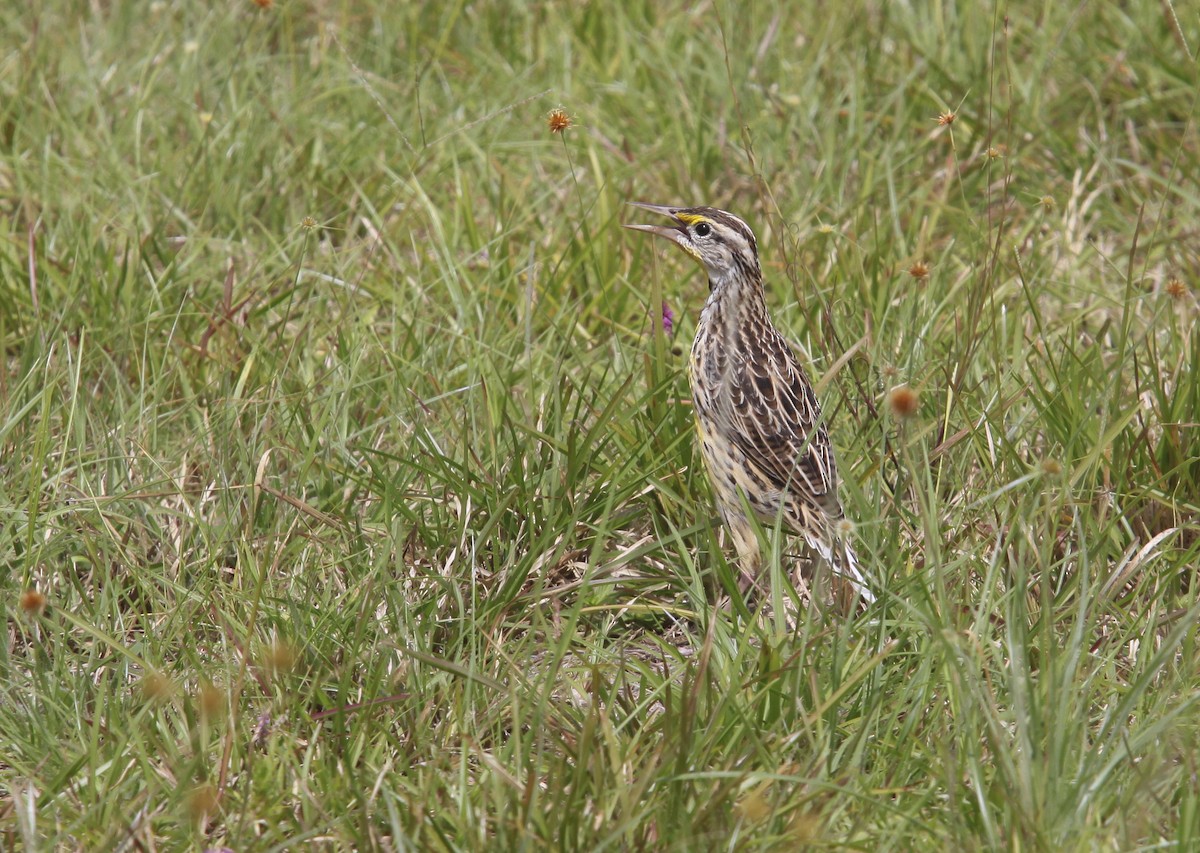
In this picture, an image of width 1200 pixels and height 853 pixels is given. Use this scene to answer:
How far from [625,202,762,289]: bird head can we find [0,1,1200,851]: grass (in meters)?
0.18

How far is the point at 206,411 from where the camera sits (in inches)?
210

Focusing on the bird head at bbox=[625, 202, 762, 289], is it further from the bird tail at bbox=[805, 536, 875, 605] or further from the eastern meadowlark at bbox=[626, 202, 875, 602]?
the bird tail at bbox=[805, 536, 875, 605]

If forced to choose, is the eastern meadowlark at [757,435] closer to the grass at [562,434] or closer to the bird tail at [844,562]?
the bird tail at [844,562]

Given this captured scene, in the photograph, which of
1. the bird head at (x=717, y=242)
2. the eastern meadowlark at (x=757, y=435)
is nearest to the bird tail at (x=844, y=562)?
the eastern meadowlark at (x=757, y=435)

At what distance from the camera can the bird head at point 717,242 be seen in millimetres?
5266

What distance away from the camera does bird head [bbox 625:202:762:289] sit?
527cm

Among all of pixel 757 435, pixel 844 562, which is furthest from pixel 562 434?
pixel 844 562

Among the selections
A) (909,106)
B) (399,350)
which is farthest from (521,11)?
(399,350)

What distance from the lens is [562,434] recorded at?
5.03 meters

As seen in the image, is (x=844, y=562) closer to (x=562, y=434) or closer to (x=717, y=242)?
(x=562, y=434)

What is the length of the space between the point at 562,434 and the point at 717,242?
0.86 meters

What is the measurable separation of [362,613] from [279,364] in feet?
5.68

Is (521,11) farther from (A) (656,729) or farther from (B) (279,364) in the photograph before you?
(A) (656,729)

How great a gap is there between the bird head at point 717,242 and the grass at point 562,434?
0.60 feet
